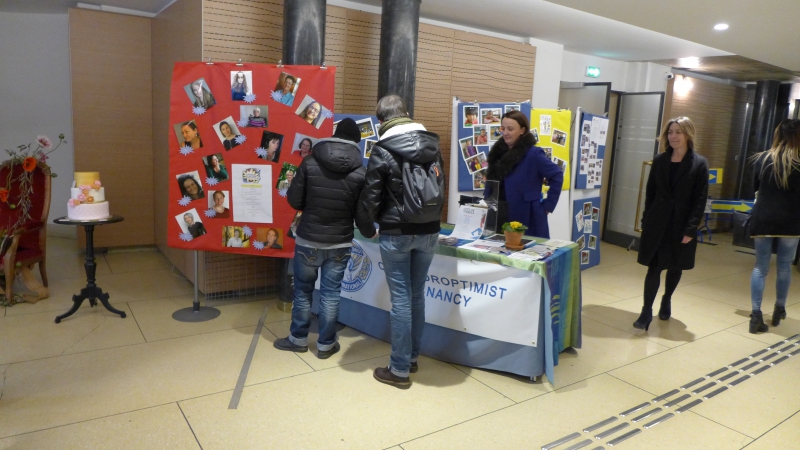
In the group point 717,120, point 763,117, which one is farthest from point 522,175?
point 763,117

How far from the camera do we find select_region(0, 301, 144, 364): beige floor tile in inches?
133

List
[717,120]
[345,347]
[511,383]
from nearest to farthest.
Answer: [511,383] → [345,347] → [717,120]

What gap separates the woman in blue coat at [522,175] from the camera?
3.69 meters

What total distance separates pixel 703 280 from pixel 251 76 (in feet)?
16.7

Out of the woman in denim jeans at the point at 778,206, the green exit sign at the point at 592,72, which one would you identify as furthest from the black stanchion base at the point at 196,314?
the green exit sign at the point at 592,72

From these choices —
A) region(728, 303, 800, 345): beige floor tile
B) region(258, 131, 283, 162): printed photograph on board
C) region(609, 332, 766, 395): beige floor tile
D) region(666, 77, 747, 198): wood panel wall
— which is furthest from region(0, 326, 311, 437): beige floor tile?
region(666, 77, 747, 198): wood panel wall

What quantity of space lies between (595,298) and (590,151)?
1.65m

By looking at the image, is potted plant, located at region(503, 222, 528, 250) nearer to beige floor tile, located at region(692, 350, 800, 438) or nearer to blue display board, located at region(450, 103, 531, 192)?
beige floor tile, located at region(692, 350, 800, 438)

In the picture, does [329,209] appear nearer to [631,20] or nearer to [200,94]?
[200,94]

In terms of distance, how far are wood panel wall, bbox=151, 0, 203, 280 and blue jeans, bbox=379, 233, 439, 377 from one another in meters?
2.45

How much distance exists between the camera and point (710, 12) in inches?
180

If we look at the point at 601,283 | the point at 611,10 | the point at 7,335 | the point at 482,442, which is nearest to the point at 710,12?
the point at 611,10

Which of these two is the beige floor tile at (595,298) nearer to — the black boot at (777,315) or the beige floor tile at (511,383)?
the black boot at (777,315)

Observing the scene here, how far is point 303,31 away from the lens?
12.8 feet
